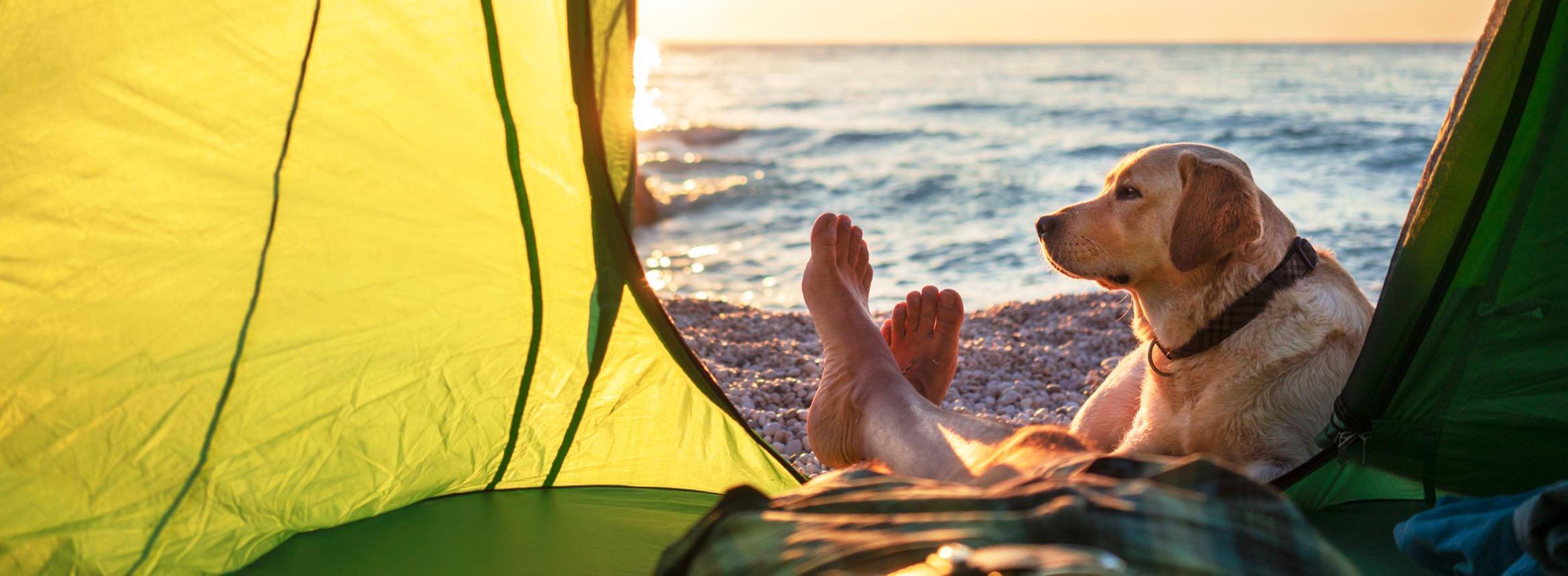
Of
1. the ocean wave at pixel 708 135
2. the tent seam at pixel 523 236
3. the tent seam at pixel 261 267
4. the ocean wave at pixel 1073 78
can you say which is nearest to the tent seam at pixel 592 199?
the tent seam at pixel 523 236

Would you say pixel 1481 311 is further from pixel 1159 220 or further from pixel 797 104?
pixel 797 104

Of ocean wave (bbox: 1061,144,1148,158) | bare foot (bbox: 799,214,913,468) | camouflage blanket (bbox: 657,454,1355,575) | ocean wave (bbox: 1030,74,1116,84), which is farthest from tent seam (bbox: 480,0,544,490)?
ocean wave (bbox: 1030,74,1116,84)

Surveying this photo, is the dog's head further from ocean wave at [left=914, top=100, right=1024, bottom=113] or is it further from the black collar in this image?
ocean wave at [left=914, top=100, right=1024, bottom=113]

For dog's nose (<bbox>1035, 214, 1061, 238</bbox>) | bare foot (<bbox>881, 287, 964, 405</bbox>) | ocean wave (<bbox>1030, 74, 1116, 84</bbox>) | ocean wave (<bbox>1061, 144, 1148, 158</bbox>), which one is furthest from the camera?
ocean wave (<bbox>1030, 74, 1116, 84</bbox>)

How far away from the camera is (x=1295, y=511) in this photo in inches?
53.0

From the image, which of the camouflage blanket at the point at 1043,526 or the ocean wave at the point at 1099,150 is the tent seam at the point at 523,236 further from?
the ocean wave at the point at 1099,150

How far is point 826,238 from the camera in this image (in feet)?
11.1

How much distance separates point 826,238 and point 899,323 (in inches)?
13.0

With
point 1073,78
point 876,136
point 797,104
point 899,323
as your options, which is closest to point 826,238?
point 899,323

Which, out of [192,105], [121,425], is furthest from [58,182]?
[121,425]

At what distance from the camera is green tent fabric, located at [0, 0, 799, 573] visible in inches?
78.7

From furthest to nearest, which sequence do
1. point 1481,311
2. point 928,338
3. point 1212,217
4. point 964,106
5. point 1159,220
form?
point 964,106, point 928,338, point 1159,220, point 1212,217, point 1481,311

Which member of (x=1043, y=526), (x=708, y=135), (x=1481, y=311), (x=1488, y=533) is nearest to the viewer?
(x=1043, y=526)

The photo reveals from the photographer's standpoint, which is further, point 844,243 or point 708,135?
point 708,135
